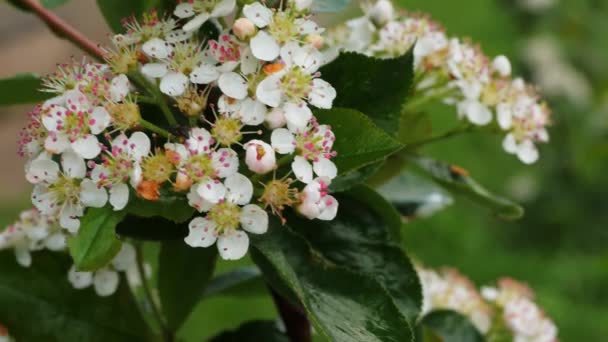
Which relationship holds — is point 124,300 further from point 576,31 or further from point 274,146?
point 576,31

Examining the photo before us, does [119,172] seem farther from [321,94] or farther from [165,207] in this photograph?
[321,94]

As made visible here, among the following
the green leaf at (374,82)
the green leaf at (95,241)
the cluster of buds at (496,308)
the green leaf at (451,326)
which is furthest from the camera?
the cluster of buds at (496,308)

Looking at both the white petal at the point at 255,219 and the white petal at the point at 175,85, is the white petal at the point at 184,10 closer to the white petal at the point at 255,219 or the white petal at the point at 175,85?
the white petal at the point at 175,85

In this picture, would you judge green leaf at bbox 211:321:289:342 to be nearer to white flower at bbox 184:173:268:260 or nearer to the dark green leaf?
the dark green leaf

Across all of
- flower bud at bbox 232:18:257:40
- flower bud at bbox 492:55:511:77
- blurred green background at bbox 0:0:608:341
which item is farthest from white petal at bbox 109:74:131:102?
blurred green background at bbox 0:0:608:341

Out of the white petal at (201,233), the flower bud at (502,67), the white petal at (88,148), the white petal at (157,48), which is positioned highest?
the white petal at (157,48)

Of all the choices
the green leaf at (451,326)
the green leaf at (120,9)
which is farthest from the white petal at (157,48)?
the green leaf at (451,326)
